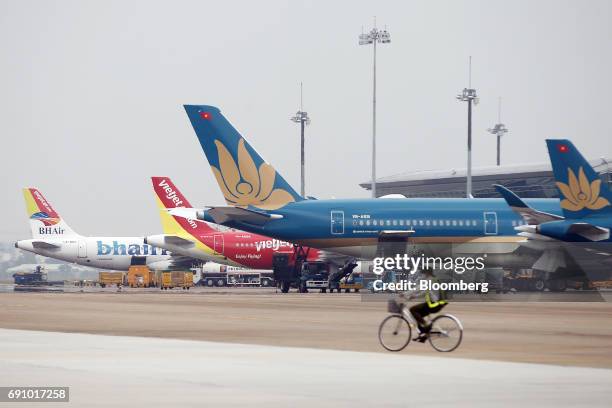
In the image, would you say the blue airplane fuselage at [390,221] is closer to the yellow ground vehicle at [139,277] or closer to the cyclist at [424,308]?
the yellow ground vehicle at [139,277]

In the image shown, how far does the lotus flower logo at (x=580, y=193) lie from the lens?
68.9m

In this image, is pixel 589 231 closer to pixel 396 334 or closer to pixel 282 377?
pixel 396 334

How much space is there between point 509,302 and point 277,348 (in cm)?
3506

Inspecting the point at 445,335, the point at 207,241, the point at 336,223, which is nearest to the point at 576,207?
the point at 336,223

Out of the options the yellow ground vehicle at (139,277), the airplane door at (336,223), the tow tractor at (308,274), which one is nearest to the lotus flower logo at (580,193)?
the airplane door at (336,223)

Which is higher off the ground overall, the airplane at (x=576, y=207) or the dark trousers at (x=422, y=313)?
the airplane at (x=576, y=207)

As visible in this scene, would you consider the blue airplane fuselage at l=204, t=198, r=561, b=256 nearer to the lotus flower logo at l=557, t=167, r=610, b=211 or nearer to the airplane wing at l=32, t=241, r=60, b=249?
the lotus flower logo at l=557, t=167, r=610, b=211

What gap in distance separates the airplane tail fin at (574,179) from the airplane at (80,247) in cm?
6750

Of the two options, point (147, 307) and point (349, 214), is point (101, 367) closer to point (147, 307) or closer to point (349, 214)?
point (147, 307)

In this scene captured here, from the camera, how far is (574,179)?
2714 inches

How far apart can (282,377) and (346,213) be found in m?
57.6

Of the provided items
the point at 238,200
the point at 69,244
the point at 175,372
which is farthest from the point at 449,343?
the point at 69,244

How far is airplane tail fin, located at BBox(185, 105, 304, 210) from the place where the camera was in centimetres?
8112

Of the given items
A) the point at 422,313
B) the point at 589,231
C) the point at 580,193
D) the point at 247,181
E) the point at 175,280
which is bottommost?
the point at 422,313
